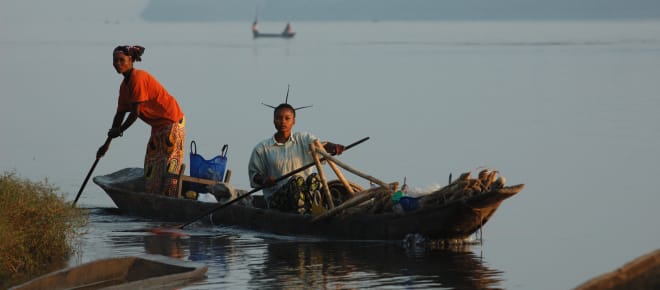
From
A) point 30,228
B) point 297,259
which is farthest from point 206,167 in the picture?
point 30,228

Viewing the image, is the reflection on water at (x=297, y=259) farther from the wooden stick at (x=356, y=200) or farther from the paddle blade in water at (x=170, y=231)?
the wooden stick at (x=356, y=200)

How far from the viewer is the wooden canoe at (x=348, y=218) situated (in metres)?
12.8

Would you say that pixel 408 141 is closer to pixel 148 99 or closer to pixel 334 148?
pixel 148 99

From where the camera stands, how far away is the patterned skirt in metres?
15.2

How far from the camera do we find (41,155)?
2294cm

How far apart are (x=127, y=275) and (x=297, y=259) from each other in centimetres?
200

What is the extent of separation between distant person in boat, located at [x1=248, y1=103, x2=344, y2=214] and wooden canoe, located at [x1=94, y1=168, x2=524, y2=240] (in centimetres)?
14

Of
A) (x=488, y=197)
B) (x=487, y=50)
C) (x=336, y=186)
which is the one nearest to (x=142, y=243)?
(x=336, y=186)

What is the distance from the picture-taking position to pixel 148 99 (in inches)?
583

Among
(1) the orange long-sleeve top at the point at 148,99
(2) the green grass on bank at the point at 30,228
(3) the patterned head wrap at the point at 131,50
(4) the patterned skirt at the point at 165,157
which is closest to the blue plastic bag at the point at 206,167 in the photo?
(4) the patterned skirt at the point at 165,157

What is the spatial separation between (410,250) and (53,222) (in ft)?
9.57

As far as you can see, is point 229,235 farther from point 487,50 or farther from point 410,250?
point 487,50

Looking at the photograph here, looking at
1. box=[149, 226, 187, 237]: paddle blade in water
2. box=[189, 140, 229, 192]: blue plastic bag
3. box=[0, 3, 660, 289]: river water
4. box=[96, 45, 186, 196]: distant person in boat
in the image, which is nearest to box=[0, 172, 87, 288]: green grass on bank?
box=[0, 3, 660, 289]: river water

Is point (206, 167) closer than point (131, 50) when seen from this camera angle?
No
